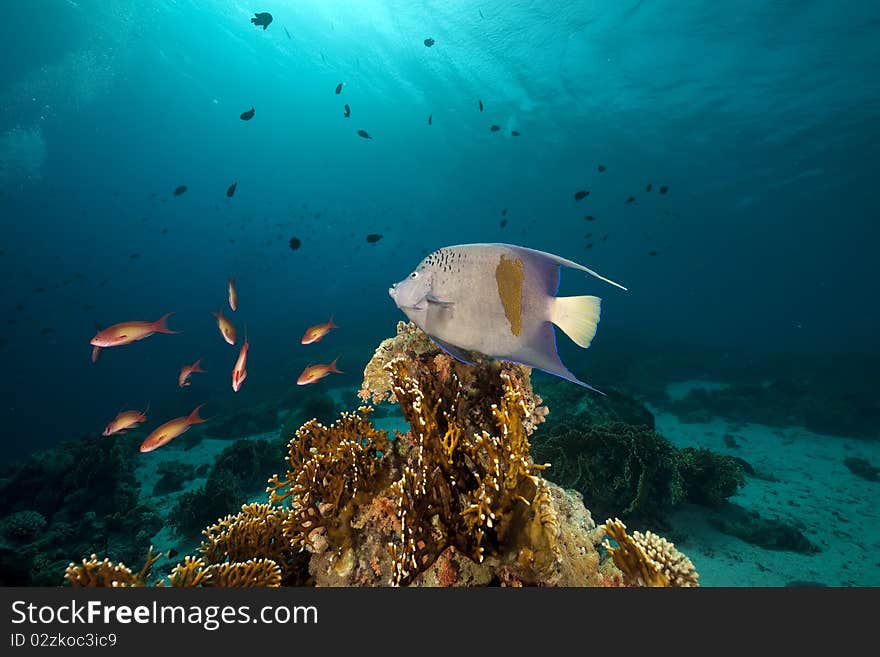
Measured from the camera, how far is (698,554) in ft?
18.3

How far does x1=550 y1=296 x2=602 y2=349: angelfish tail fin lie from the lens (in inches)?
64.7

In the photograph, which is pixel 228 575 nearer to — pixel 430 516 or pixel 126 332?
pixel 430 516

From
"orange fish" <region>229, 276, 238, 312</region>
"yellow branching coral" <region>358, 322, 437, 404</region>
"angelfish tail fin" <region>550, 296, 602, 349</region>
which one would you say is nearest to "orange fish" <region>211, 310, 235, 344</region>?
"orange fish" <region>229, 276, 238, 312</region>

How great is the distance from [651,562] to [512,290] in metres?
1.58

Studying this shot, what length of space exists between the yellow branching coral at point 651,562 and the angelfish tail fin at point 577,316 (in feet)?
3.64

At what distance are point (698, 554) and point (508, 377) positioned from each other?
5421 millimetres

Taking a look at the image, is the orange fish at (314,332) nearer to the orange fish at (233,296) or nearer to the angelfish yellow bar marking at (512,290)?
the orange fish at (233,296)

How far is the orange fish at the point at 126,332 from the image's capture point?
17.5 feet

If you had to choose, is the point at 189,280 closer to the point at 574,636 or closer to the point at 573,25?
the point at 573,25

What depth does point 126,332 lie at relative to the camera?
5484mm

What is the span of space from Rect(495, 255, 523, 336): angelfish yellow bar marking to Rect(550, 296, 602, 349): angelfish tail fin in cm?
16

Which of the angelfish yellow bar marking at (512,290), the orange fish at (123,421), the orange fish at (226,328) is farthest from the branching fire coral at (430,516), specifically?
the orange fish at (123,421)

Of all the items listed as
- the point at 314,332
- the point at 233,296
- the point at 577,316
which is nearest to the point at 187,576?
the point at 577,316

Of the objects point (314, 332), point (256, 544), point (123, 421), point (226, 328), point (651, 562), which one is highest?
point (314, 332)
